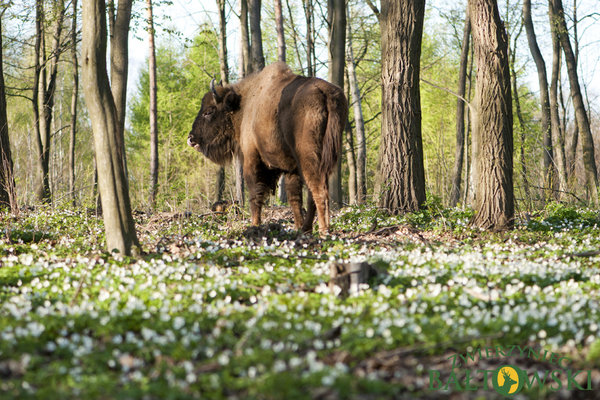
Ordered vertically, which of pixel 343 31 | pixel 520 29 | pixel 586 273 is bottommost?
pixel 586 273

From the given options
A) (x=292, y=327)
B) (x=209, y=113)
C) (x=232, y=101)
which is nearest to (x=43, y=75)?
(x=209, y=113)

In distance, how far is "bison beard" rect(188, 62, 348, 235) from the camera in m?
8.42

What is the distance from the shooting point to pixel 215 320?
4047 millimetres

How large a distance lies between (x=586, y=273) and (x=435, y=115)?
28366mm

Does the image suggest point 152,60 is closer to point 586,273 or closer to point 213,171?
point 213,171

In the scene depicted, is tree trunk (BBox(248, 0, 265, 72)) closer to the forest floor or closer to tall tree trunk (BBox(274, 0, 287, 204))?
tall tree trunk (BBox(274, 0, 287, 204))

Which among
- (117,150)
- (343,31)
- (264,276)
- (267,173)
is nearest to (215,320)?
(264,276)

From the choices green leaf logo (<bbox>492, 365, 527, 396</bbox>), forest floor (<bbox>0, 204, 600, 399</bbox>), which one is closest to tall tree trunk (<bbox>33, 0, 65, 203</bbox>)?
forest floor (<bbox>0, 204, 600, 399</bbox>)

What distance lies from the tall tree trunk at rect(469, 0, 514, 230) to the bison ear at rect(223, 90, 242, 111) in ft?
14.6

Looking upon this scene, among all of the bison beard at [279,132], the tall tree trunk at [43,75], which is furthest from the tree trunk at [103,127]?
the tall tree trunk at [43,75]

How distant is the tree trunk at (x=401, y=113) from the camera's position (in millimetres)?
10859

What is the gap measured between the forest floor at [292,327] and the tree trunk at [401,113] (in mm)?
4090

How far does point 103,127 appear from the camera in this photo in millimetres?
6484

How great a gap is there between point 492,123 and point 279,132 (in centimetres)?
363
